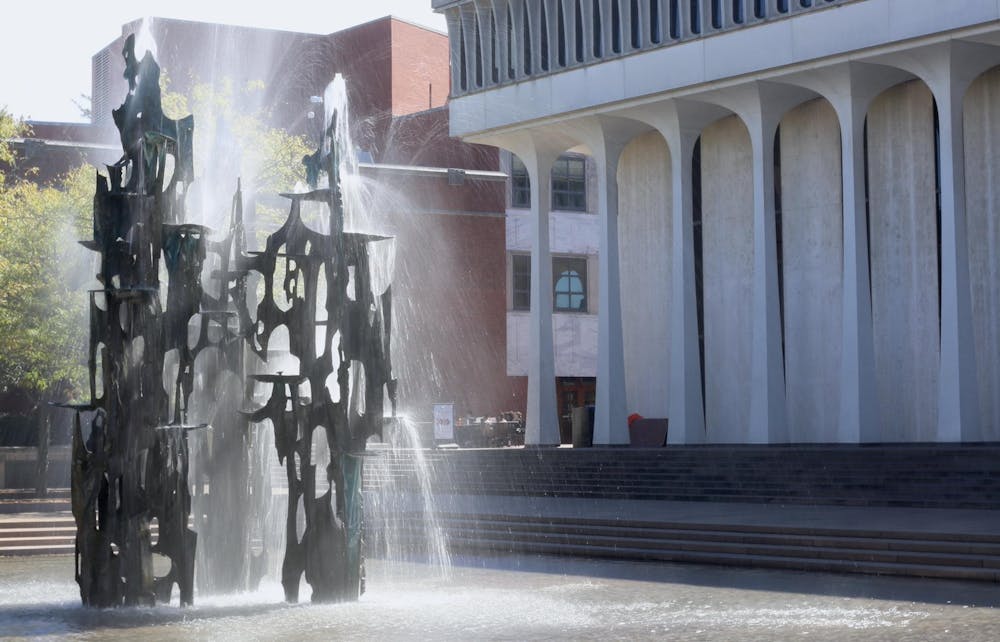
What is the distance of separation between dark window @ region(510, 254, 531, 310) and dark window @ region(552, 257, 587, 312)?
1.05m

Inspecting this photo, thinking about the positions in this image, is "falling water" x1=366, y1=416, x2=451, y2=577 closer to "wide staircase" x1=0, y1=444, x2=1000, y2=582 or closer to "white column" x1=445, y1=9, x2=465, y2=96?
"wide staircase" x1=0, y1=444, x2=1000, y2=582

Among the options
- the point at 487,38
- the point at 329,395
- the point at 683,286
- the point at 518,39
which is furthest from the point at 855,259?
the point at 329,395

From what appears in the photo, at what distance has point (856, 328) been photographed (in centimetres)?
3147

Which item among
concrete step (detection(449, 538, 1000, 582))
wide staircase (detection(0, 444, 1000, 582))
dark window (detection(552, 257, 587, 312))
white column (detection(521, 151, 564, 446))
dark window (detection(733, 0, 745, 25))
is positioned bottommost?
concrete step (detection(449, 538, 1000, 582))

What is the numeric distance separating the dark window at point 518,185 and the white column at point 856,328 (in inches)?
907

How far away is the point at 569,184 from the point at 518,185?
2.31 metres

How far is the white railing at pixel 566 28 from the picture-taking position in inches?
1346

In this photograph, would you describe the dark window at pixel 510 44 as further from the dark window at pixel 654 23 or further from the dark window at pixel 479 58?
the dark window at pixel 654 23

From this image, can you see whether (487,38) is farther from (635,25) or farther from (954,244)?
(954,244)

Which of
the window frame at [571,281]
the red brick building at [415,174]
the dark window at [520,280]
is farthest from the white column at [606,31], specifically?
the window frame at [571,281]

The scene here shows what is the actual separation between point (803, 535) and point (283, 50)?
143ft

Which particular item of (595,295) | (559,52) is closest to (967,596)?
(559,52)

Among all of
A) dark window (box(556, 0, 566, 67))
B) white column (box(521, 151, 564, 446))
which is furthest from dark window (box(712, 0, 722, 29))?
white column (box(521, 151, 564, 446))

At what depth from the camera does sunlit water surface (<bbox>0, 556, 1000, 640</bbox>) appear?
12.5 m
